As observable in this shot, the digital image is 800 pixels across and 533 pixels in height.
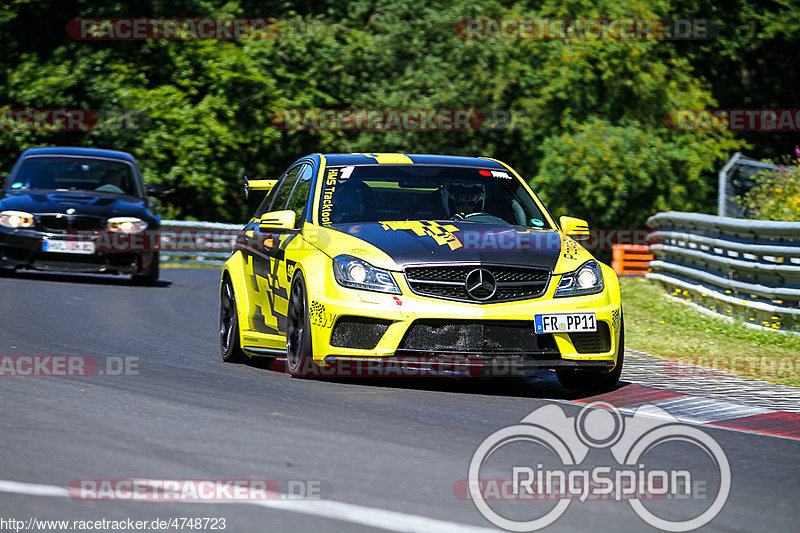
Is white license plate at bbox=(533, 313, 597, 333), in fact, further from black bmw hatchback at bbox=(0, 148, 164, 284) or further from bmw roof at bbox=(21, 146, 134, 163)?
bmw roof at bbox=(21, 146, 134, 163)

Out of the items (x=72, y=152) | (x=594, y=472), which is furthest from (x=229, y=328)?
(x=72, y=152)

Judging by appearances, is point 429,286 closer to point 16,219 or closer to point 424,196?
point 424,196

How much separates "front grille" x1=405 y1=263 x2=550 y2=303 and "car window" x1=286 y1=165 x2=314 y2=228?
1.48 m

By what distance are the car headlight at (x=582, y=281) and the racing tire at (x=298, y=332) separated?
161 centimetres

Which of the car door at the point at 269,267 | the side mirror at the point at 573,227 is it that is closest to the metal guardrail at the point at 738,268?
the side mirror at the point at 573,227

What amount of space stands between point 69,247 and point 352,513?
1288cm

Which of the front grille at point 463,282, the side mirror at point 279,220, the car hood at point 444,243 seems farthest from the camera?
the side mirror at point 279,220

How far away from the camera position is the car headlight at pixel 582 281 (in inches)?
344

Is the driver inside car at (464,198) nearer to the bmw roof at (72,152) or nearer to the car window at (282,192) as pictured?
the car window at (282,192)

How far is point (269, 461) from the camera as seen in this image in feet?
20.3

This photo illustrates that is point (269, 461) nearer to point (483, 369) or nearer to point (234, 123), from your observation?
point (483, 369)

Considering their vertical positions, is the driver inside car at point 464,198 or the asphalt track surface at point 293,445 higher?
the driver inside car at point 464,198

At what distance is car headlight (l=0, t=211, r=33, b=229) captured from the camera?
17422 millimetres

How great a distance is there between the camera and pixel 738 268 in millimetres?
14359
